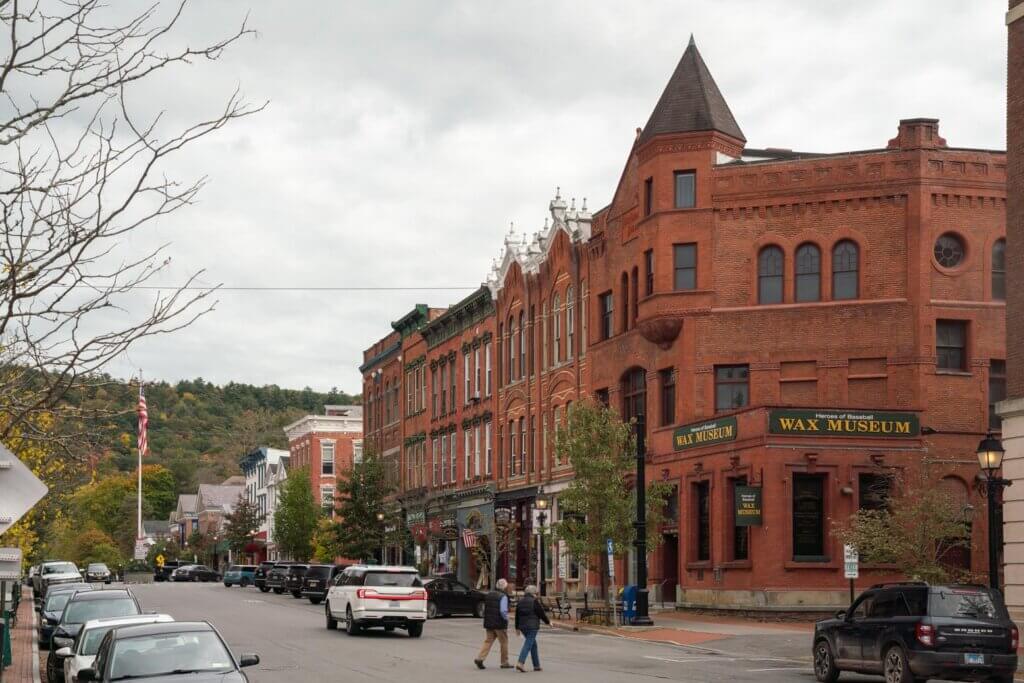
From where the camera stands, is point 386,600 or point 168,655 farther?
point 386,600

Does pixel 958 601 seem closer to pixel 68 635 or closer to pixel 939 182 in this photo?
pixel 68 635

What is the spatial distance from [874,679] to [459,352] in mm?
46815

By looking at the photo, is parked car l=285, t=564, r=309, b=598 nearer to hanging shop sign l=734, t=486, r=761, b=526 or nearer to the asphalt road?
the asphalt road

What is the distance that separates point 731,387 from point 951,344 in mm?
7211

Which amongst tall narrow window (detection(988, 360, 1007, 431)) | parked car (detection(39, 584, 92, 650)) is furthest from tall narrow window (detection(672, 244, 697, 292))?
parked car (detection(39, 584, 92, 650))

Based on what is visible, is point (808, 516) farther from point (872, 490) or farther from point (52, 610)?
point (52, 610)

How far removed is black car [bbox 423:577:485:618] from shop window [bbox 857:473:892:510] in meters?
13.3

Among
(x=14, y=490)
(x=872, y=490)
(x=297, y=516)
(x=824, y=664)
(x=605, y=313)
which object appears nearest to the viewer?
(x=14, y=490)

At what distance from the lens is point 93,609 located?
90.0 ft

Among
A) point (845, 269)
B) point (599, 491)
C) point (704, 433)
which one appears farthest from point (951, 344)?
point (599, 491)

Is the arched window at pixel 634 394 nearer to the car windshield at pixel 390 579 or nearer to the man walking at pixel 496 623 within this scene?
the car windshield at pixel 390 579

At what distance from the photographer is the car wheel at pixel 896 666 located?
73.3 ft

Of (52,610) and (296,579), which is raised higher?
(52,610)

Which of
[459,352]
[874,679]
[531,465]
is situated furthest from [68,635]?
[459,352]
